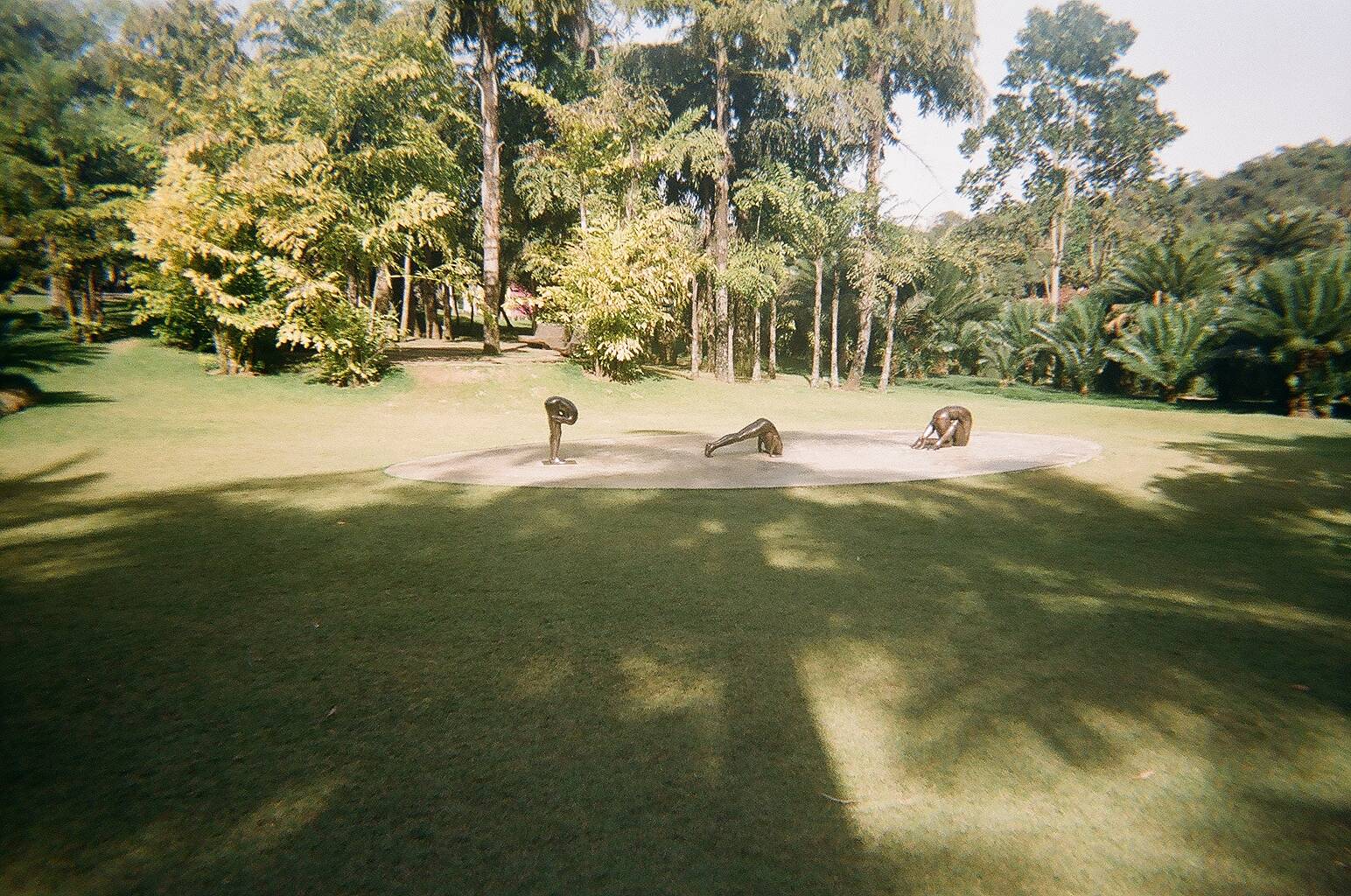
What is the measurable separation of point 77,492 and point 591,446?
5.76 m

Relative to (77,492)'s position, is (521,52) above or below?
above

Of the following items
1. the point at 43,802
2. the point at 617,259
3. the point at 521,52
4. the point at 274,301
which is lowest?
the point at 43,802

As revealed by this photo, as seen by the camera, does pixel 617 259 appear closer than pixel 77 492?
No

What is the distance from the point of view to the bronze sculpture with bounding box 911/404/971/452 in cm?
946

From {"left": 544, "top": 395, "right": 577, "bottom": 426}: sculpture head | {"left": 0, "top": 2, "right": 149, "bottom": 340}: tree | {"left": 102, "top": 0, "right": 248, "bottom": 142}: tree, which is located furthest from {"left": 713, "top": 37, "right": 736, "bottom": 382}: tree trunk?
{"left": 102, "top": 0, "right": 248, "bottom": 142}: tree

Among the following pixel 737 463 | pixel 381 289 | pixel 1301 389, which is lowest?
pixel 737 463

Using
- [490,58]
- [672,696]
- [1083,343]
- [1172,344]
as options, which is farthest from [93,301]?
[1172,344]

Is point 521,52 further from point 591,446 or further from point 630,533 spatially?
point 630,533

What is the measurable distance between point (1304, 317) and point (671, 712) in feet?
60.7

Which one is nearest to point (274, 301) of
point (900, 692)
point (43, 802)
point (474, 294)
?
point (474, 294)

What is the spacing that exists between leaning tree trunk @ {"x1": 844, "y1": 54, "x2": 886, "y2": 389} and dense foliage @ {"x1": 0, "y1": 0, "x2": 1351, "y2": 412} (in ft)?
0.38

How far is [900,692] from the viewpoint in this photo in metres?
2.88

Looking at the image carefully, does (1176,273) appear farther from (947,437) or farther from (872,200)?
(947,437)

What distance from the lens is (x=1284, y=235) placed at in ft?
71.9
